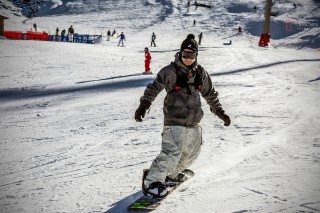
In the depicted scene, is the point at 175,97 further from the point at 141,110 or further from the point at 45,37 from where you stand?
the point at 45,37

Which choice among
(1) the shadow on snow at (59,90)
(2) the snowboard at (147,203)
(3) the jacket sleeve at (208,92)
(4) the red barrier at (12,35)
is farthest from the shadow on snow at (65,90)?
(4) the red barrier at (12,35)

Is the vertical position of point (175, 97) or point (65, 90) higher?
point (175, 97)

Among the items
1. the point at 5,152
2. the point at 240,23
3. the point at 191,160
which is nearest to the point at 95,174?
the point at 191,160

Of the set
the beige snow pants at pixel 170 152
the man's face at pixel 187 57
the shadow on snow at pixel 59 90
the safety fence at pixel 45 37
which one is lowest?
the shadow on snow at pixel 59 90

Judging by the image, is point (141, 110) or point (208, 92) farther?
point (208, 92)

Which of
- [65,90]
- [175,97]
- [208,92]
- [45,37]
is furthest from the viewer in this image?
[45,37]

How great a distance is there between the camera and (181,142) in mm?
3102

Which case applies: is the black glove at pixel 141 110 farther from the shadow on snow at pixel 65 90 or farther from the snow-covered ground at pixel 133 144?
the shadow on snow at pixel 65 90

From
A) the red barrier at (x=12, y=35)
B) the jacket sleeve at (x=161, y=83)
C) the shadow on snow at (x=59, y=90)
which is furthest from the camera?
the red barrier at (x=12, y=35)

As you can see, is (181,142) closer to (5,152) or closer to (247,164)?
(247,164)

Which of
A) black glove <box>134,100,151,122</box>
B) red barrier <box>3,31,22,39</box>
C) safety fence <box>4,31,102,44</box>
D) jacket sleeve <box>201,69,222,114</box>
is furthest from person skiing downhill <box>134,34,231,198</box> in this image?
red barrier <box>3,31,22,39</box>

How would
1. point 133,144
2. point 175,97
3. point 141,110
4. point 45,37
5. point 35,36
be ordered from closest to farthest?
1. point 141,110
2. point 175,97
3. point 133,144
4. point 35,36
5. point 45,37

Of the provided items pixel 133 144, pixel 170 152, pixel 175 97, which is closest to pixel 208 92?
pixel 175 97

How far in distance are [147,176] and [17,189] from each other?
4.95ft
